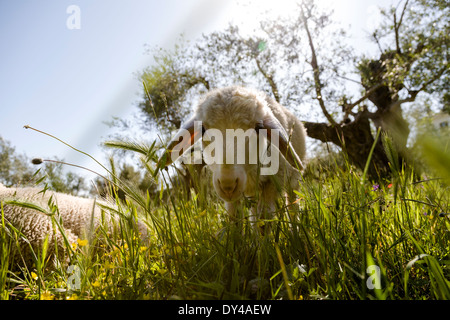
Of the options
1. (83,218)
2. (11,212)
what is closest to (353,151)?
(83,218)

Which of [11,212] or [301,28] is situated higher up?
[301,28]

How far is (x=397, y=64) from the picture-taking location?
12.9 m

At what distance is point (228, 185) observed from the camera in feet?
11.1

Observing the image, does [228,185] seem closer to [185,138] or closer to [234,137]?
[234,137]

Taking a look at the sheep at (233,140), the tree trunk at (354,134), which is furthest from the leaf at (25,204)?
the tree trunk at (354,134)

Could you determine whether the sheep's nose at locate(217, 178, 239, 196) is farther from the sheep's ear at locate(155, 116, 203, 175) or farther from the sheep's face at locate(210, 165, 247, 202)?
the sheep's ear at locate(155, 116, 203, 175)

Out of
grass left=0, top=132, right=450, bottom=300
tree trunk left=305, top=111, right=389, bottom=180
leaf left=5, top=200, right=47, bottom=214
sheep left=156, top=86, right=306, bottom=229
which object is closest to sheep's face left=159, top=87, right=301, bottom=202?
sheep left=156, top=86, right=306, bottom=229

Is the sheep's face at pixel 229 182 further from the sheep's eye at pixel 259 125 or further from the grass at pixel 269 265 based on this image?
the grass at pixel 269 265

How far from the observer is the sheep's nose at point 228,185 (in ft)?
11.0

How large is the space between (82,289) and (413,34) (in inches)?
743

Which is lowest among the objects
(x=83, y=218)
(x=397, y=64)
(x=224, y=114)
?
(x=83, y=218)

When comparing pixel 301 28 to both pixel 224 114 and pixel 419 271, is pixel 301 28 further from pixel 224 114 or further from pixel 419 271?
pixel 419 271

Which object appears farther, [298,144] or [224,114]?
[298,144]
